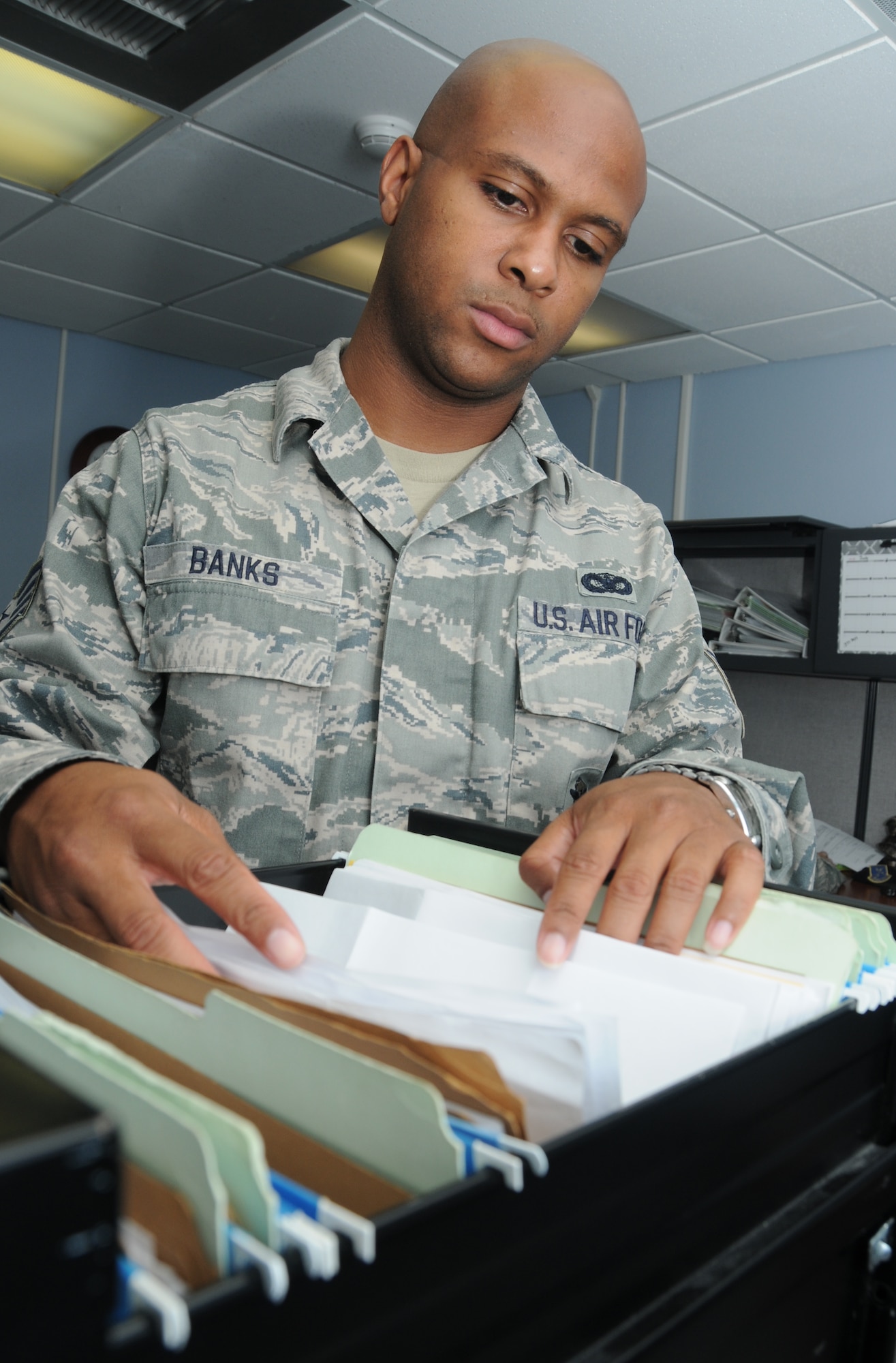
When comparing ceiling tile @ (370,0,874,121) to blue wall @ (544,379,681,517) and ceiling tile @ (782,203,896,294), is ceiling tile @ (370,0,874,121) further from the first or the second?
blue wall @ (544,379,681,517)

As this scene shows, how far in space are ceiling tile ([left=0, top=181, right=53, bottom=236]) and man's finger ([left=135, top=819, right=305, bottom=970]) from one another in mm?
3098

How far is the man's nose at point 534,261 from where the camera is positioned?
81 cm

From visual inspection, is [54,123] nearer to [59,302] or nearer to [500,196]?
[59,302]

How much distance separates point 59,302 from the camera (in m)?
3.86

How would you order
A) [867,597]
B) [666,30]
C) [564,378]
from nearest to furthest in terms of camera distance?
1. [666,30]
2. [867,597]
3. [564,378]

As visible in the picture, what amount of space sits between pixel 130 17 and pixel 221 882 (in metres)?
2.31

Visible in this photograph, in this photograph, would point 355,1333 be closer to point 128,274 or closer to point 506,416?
point 506,416

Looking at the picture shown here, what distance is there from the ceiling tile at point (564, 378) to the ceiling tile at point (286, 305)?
2.72ft

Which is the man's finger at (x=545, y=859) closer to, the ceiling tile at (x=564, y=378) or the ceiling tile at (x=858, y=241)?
the ceiling tile at (x=858, y=241)

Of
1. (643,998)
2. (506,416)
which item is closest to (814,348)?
(506,416)

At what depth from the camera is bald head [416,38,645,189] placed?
84 centimetres

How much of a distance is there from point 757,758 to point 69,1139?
295cm

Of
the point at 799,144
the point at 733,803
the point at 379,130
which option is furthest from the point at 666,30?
the point at 733,803

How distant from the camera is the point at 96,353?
171 inches
